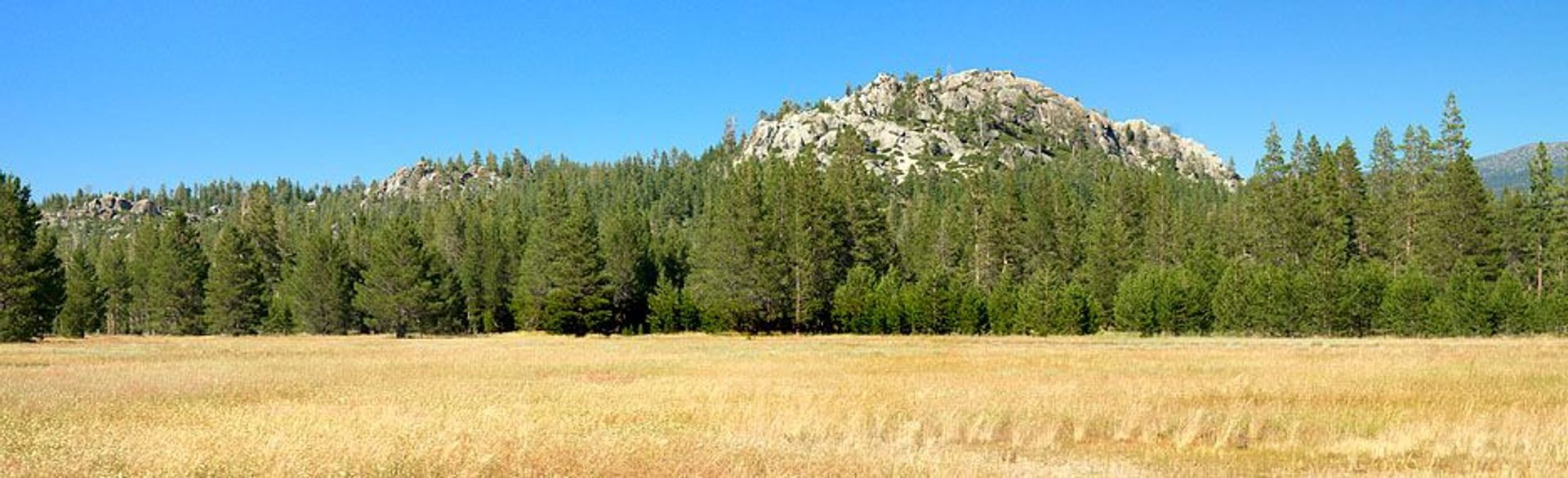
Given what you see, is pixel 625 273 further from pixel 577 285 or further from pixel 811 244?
pixel 811 244

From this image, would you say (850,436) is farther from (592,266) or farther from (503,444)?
(592,266)

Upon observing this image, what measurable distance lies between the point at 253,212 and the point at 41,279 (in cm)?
3745

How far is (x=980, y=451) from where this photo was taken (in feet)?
54.2

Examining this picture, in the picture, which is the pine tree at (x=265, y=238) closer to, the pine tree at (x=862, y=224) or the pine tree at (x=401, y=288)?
the pine tree at (x=401, y=288)

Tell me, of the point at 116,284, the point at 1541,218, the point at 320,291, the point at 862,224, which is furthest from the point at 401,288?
the point at 1541,218

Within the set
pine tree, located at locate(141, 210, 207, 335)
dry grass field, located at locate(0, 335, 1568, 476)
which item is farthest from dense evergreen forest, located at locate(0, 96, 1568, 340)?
dry grass field, located at locate(0, 335, 1568, 476)

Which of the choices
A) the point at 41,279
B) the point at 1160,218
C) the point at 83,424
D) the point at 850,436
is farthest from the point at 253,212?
the point at 850,436

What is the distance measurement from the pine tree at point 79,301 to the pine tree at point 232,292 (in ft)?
32.9

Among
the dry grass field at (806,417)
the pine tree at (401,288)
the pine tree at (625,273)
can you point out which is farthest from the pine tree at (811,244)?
the dry grass field at (806,417)

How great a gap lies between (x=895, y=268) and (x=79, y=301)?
226 feet

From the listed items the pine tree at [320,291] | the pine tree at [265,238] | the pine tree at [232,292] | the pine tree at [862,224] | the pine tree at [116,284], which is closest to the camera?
the pine tree at [232,292]

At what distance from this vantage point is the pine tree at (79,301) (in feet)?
284

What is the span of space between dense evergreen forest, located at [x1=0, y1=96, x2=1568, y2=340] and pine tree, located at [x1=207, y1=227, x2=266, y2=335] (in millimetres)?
240

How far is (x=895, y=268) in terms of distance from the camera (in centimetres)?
8925
